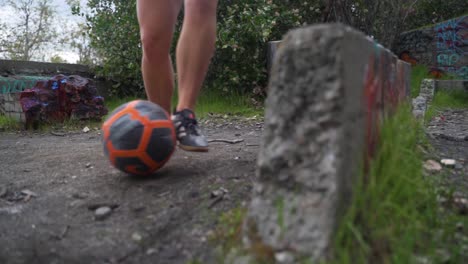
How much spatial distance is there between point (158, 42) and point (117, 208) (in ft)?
3.65

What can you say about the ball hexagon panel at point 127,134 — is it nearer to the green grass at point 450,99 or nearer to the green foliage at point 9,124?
the green foliage at point 9,124

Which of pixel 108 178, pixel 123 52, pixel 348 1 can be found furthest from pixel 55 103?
pixel 348 1

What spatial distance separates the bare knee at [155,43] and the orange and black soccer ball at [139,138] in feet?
1.81

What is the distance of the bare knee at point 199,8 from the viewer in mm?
2383

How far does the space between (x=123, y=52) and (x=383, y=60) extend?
22.8ft

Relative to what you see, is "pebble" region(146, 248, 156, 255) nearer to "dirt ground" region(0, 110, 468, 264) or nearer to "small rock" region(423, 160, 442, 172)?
"dirt ground" region(0, 110, 468, 264)

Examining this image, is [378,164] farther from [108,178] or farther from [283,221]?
[108,178]

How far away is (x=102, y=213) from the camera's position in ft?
6.17

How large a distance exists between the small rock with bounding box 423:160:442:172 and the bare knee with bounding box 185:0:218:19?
1.48m

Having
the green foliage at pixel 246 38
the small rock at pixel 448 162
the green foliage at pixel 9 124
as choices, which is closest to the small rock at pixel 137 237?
the small rock at pixel 448 162

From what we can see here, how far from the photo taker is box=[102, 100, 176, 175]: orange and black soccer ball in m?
2.08

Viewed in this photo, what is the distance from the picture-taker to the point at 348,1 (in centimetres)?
804

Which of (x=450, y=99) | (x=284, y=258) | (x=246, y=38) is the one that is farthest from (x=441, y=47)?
(x=284, y=258)

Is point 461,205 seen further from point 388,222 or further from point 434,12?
point 434,12
